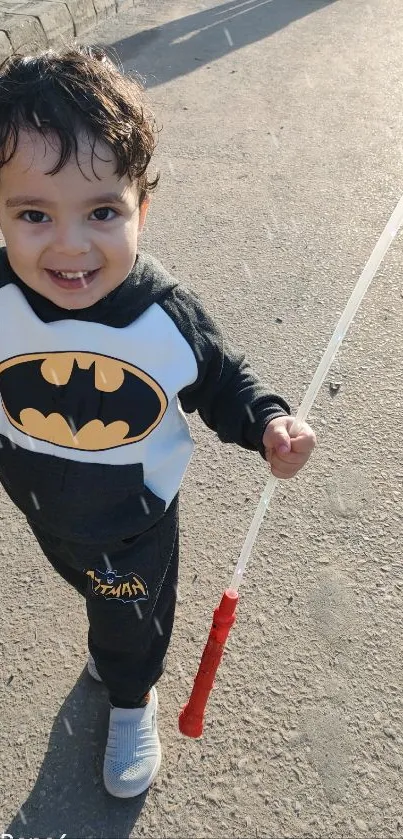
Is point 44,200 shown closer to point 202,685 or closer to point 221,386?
point 221,386

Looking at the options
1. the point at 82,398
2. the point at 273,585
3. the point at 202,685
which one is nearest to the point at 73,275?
the point at 82,398

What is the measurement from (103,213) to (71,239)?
81 mm

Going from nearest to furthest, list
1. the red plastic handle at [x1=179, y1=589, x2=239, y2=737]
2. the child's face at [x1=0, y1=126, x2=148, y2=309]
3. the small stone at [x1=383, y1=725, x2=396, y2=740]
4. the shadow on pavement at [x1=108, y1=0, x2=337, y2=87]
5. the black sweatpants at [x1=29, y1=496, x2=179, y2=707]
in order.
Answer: the child's face at [x1=0, y1=126, x2=148, y2=309] < the black sweatpants at [x1=29, y1=496, x2=179, y2=707] < the red plastic handle at [x1=179, y1=589, x2=239, y2=737] < the small stone at [x1=383, y1=725, x2=396, y2=740] < the shadow on pavement at [x1=108, y1=0, x2=337, y2=87]

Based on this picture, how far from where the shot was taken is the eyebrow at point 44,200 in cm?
115

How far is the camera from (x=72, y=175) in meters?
1.14

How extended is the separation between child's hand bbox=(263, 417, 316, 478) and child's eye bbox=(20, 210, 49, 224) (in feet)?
1.69

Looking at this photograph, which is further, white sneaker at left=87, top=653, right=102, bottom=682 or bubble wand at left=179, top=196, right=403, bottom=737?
Result: white sneaker at left=87, top=653, right=102, bottom=682

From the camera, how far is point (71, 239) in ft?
3.81

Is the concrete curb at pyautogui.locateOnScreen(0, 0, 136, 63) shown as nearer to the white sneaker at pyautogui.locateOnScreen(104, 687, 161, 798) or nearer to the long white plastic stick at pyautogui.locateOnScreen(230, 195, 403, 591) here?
the long white plastic stick at pyautogui.locateOnScreen(230, 195, 403, 591)

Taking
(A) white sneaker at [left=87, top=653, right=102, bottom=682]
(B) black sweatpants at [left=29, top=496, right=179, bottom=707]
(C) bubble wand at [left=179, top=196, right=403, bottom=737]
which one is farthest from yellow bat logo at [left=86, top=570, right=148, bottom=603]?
(A) white sneaker at [left=87, top=653, right=102, bottom=682]

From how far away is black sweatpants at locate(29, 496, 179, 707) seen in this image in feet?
4.67

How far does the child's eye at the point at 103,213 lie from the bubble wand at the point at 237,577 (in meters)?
0.41

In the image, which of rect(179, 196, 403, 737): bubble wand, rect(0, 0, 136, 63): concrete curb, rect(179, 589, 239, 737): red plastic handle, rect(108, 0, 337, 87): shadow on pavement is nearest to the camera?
rect(179, 196, 403, 737): bubble wand

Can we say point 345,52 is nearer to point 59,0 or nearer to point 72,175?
point 59,0
